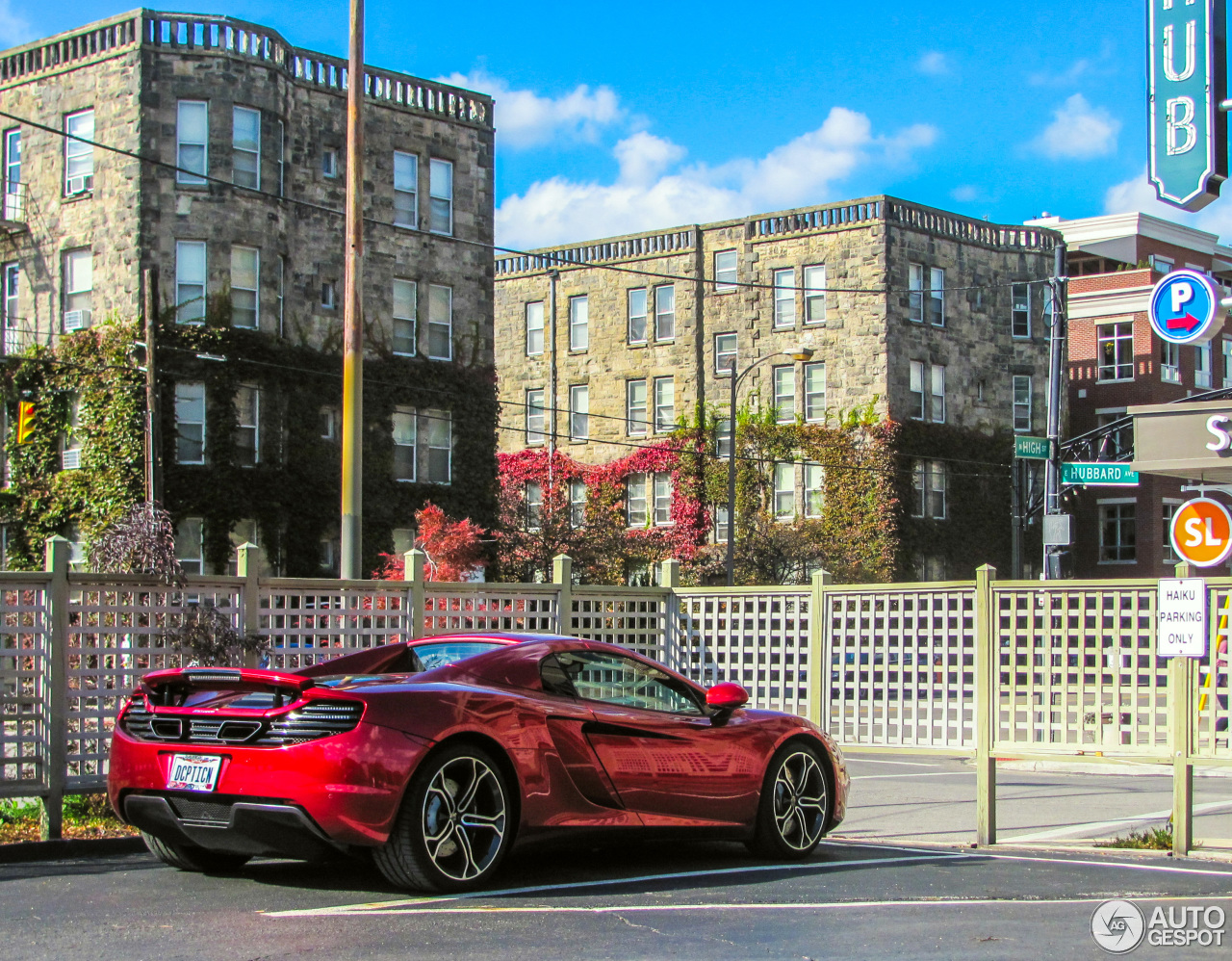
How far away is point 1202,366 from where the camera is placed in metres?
57.0

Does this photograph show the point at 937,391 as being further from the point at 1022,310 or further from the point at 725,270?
the point at 725,270

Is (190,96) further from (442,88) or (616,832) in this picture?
(616,832)

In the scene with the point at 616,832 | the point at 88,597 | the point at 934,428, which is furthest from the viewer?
the point at 934,428

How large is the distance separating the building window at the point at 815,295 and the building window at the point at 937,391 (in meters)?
4.04

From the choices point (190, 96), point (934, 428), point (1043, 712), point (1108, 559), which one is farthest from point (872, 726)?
point (1108, 559)

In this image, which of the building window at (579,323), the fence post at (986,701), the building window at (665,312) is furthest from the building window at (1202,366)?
the fence post at (986,701)

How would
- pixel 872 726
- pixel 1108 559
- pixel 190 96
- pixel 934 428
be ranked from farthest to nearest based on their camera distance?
pixel 1108 559, pixel 934 428, pixel 190 96, pixel 872 726

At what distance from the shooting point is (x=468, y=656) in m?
9.04

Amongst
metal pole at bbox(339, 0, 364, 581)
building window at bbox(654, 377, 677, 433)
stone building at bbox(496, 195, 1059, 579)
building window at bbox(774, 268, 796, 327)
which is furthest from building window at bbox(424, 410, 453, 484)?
metal pole at bbox(339, 0, 364, 581)

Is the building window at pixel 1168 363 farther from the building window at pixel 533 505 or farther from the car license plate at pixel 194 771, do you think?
the car license plate at pixel 194 771

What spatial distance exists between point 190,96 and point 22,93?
4481mm

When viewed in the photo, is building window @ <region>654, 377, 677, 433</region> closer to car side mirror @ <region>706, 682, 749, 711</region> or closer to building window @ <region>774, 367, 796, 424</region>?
building window @ <region>774, 367, 796, 424</region>

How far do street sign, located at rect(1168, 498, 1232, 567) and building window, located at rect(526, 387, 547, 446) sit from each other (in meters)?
38.7

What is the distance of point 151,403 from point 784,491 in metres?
24.2
